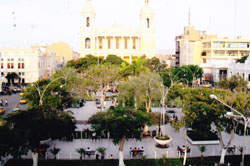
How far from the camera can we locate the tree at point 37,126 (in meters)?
18.4

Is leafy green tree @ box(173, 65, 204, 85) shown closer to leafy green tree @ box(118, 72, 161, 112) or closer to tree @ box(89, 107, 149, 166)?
leafy green tree @ box(118, 72, 161, 112)

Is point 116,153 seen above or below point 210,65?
below

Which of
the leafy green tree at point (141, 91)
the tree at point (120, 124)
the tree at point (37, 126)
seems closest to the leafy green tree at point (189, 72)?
the leafy green tree at point (141, 91)

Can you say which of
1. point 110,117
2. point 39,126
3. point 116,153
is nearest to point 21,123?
point 39,126

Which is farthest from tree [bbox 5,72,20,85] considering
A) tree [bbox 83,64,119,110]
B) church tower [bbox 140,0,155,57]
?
tree [bbox 83,64,119,110]

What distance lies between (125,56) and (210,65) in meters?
27.4

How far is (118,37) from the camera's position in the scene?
3669 inches

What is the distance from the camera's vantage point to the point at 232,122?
21688 millimetres

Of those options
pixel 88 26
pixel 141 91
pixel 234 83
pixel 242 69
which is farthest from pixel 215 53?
pixel 141 91

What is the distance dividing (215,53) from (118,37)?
3002 centimetres

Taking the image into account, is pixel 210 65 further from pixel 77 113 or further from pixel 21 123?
pixel 21 123

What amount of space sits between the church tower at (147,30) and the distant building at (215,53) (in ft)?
32.5

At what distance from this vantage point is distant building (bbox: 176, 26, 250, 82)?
7250cm

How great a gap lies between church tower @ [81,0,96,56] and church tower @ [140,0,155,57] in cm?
1453
